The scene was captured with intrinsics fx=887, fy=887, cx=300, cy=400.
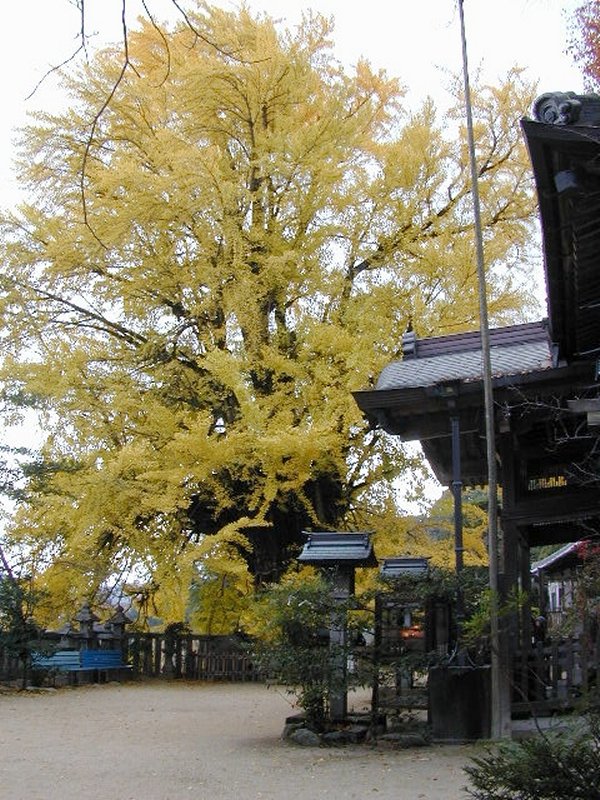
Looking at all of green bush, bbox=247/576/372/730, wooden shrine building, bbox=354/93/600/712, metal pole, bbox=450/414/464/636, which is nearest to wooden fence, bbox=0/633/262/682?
wooden shrine building, bbox=354/93/600/712

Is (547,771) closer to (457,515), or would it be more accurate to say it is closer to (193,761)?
(193,761)

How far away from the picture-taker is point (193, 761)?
768cm

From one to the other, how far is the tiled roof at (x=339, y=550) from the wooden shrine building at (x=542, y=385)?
1243 millimetres

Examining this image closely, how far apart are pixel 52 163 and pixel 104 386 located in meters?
5.17

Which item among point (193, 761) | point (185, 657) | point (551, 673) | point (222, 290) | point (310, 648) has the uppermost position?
point (222, 290)

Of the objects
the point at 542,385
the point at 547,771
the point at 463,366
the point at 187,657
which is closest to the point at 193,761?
the point at 547,771

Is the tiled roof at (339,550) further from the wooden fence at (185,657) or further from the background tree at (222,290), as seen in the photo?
the wooden fence at (185,657)

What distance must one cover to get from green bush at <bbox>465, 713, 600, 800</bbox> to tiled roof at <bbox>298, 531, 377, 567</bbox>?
4.91 metres

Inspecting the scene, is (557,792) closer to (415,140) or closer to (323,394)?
(323,394)

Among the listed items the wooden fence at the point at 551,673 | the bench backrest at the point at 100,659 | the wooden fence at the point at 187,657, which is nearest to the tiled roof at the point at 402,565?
the wooden fence at the point at 551,673

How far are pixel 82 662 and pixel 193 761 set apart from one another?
9449 millimetres

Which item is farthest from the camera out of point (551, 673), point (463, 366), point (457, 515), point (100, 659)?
point (100, 659)

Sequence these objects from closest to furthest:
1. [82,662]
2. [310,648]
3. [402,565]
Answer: [310,648]
[402,565]
[82,662]

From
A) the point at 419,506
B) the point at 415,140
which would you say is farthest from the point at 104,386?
the point at 415,140
